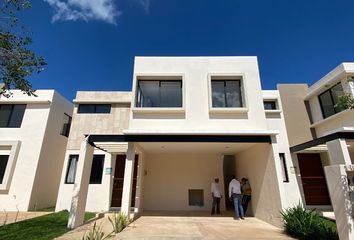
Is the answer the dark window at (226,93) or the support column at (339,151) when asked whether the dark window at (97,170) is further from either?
the support column at (339,151)

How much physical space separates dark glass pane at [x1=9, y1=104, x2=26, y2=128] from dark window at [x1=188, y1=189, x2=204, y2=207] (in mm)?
11484

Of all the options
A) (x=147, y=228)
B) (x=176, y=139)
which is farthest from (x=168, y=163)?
(x=147, y=228)

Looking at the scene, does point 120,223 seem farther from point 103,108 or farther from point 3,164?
point 3,164

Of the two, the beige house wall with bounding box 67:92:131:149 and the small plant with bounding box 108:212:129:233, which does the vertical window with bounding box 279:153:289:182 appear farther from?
the beige house wall with bounding box 67:92:131:149

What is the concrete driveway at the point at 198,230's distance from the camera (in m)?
5.85

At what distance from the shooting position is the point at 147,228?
6852mm

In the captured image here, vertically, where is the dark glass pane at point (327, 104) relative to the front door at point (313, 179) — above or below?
above

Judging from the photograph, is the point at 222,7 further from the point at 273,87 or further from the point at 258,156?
the point at 258,156

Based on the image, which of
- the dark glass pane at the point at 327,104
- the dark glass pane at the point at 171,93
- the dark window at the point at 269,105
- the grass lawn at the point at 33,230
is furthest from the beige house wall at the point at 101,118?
the dark glass pane at the point at 327,104

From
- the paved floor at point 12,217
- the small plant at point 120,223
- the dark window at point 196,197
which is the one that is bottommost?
the paved floor at point 12,217

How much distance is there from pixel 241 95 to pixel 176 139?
3959 millimetres

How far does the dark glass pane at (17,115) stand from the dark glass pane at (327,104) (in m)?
18.5

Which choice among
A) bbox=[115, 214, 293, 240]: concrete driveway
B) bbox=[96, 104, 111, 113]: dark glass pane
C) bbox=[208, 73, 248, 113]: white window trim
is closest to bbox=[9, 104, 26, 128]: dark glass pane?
bbox=[96, 104, 111, 113]: dark glass pane

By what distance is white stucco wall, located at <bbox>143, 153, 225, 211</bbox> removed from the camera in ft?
36.0
